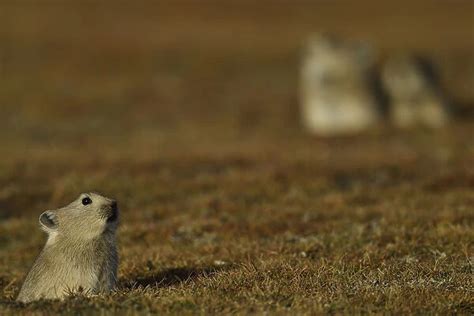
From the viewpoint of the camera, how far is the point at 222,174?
23.2 m

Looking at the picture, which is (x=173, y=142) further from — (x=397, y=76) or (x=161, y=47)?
(x=161, y=47)

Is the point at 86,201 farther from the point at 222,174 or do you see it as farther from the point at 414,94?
the point at 414,94

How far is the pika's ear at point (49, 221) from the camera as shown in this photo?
434 inches

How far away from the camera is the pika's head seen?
10734 mm

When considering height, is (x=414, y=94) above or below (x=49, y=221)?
below

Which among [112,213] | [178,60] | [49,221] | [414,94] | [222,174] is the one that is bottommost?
[222,174]

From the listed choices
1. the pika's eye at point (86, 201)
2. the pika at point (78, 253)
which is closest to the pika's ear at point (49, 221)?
the pika at point (78, 253)

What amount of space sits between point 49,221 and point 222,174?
1223 centimetres

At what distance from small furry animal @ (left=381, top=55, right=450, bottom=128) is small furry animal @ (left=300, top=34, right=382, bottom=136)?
1017 millimetres

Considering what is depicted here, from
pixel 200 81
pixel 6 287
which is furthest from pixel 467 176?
pixel 200 81

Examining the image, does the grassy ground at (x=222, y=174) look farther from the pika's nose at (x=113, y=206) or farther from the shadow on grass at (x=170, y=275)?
the pika's nose at (x=113, y=206)

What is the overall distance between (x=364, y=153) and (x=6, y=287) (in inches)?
669

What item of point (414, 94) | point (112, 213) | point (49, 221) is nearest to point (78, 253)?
point (112, 213)

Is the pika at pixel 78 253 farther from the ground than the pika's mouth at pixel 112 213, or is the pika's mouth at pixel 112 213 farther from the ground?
the pika's mouth at pixel 112 213
